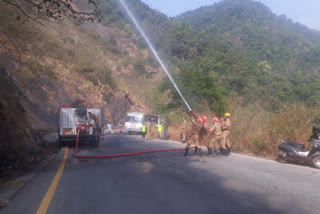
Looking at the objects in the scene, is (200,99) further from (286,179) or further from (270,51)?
(270,51)

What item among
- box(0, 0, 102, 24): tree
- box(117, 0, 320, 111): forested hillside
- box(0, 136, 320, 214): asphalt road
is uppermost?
box(117, 0, 320, 111): forested hillside

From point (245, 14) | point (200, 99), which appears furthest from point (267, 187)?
point (245, 14)

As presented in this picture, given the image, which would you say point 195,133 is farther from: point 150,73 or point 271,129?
point 150,73

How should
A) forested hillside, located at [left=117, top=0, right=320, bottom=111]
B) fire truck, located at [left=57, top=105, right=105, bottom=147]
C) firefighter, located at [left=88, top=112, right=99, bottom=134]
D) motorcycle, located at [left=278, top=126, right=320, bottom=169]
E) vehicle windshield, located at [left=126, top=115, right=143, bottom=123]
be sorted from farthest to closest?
vehicle windshield, located at [left=126, top=115, right=143, bottom=123]
forested hillside, located at [left=117, top=0, right=320, bottom=111]
firefighter, located at [left=88, top=112, right=99, bottom=134]
fire truck, located at [left=57, top=105, right=105, bottom=147]
motorcycle, located at [left=278, top=126, right=320, bottom=169]

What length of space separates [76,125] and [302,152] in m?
10.8

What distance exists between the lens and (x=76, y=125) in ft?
49.4

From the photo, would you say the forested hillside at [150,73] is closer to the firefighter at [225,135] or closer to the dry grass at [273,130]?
the dry grass at [273,130]

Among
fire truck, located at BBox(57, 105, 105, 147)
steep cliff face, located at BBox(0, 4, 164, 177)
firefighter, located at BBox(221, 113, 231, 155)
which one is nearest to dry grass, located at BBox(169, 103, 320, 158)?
firefighter, located at BBox(221, 113, 231, 155)

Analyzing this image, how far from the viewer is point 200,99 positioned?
22250 millimetres

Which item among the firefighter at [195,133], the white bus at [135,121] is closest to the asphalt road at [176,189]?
the firefighter at [195,133]

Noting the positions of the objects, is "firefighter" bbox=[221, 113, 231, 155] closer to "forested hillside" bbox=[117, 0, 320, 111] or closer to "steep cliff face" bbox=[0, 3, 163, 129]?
"forested hillside" bbox=[117, 0, 320, 111]

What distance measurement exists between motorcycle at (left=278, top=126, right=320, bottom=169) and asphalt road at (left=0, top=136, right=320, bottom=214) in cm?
24

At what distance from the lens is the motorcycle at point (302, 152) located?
26.3ft

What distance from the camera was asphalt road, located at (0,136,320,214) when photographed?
16.1 feet
